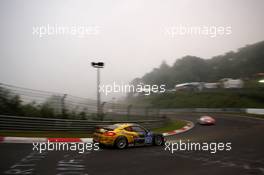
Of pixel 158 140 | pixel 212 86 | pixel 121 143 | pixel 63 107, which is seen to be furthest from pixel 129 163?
pixel 212 86

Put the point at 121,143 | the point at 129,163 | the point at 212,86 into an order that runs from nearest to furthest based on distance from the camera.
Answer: the point at 129,163, the point at 121,143, the point at 212,86

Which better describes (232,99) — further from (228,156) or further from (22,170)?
(22,170)

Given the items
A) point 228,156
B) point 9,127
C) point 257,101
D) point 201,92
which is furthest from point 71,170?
point 201,92

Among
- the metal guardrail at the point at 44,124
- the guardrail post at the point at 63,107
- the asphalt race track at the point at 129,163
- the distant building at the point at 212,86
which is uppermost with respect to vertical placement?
the distant building at the point at 212,86

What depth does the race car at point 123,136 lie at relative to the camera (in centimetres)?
1211

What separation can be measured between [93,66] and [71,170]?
41.0 ft

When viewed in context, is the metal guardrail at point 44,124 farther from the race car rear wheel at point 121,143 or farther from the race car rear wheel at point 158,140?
the race car rear wheel at point 121,143

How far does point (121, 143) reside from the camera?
488 inches

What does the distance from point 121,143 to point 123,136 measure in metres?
0.29

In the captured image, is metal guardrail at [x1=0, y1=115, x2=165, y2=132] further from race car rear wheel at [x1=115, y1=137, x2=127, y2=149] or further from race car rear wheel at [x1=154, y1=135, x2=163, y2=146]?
race car rear wheel at [x1=115, y1=137, x2=127, y2=149]

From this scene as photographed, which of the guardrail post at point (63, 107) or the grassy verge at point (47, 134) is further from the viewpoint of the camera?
the guardrail post at point (63, 107)

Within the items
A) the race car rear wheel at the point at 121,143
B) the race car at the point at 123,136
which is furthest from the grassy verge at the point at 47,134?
the race car rear wheel at the point at 121,143

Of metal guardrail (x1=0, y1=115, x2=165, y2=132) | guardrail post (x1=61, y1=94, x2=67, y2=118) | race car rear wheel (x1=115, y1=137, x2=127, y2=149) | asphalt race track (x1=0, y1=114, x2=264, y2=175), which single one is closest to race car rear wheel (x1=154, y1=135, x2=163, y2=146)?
race car rear wheel (x1=115, y1=137, x2=127, y2=149)

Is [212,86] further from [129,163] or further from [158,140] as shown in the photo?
[129,163]
